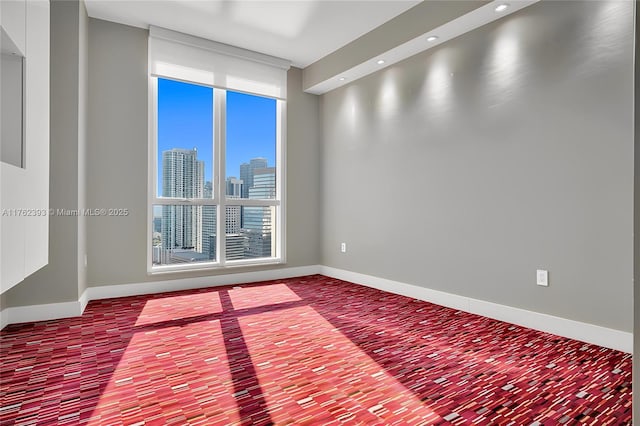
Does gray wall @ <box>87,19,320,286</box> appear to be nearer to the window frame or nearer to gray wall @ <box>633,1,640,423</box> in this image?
the window frame

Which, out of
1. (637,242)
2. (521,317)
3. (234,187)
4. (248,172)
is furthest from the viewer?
(248,172)

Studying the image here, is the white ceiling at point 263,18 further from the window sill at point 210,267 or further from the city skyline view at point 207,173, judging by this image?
the window sill at point 210,267

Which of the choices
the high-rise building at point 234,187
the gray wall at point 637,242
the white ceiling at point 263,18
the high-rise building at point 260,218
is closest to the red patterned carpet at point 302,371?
the gray wall at point 637,242

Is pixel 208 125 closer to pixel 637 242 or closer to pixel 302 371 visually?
pixel 302 371

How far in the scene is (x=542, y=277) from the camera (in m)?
2.83

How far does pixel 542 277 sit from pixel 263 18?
11.6ft

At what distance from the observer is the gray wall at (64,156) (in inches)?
123

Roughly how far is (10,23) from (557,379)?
310cm

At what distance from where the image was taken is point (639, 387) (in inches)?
27.8

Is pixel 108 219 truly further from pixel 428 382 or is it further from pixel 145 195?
pixel 428 382

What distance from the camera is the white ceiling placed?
11.5 ft

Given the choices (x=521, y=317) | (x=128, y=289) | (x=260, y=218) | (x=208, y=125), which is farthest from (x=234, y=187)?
(x=521, y=317)

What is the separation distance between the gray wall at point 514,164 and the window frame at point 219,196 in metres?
1.20

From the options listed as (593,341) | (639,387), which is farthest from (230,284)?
(639,387)
